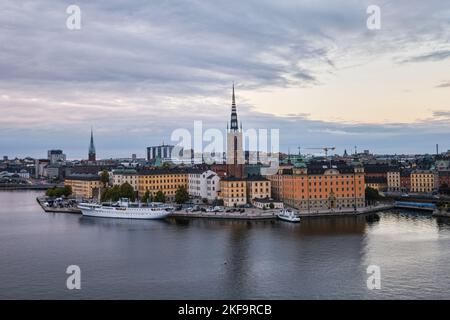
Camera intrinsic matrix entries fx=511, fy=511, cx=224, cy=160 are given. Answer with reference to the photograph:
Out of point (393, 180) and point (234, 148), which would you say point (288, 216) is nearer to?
point (234, 148)

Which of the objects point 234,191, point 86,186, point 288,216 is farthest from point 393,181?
point 86,186

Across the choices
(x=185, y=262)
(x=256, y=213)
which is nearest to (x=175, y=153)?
(x=256, y=213)

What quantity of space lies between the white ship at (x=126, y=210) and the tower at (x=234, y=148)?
23.8 feet

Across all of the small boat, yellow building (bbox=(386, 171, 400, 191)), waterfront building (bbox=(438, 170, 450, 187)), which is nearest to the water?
the small boat

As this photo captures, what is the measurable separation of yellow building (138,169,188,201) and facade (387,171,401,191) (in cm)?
1269

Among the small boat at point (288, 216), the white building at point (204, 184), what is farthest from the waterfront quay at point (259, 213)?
the white building at point (204, 184)

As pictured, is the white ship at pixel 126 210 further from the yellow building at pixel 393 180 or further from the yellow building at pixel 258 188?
the yellow building at pixel 393 180

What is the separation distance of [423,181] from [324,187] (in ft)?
35.8

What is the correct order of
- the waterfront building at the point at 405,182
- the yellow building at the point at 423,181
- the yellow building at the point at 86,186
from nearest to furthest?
the yellow building at the point at 423,181 → the yellow building at the point at 86,186 → the waterfront building at the point at 405,182

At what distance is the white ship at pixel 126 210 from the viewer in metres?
21.0

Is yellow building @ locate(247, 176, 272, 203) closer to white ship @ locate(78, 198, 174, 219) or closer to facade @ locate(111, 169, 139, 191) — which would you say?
white ship @ locate(78, 198, 174, 219)

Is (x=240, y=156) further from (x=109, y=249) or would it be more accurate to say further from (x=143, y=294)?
(x=143, y=294)

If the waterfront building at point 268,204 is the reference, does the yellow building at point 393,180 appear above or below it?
above

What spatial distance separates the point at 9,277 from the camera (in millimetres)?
10422
